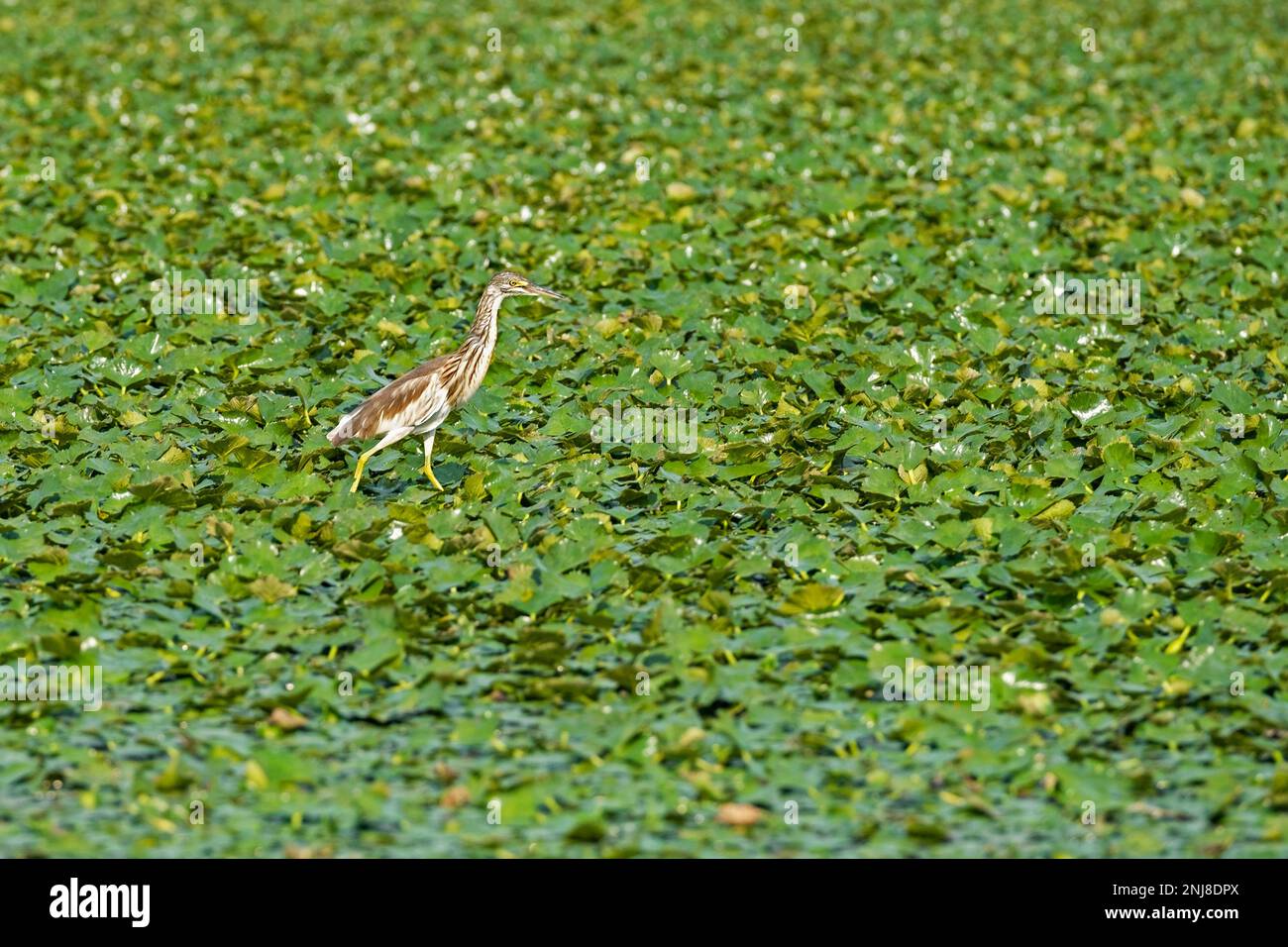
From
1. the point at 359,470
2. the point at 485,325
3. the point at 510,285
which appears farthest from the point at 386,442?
the point at 510,285

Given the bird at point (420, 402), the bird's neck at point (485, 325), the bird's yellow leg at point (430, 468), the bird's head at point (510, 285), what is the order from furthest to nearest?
the bird's head at point (510, 285), the bird's neck at point (485, 325), the bird at point (420, 402), the bird's yellow leg at point (430, 468)

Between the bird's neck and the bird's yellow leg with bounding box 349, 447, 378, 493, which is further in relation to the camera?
the bird's neck

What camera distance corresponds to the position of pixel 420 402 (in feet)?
32.8

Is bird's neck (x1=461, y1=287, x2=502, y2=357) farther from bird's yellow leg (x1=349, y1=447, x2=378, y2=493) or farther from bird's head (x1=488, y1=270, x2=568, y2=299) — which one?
bird's yellow leg (x1=349, y1=447, x2=378, y2=493)

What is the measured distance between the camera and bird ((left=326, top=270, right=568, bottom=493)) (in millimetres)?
10008

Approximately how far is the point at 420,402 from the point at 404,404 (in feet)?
0.27

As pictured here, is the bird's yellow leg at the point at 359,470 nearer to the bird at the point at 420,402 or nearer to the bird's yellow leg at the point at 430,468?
the bird at the point at 420,402

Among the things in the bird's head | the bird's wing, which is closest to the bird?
the bird's wing

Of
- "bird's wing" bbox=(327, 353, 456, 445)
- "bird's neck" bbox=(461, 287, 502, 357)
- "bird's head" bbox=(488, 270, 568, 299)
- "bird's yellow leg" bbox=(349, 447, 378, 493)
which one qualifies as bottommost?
"bird's yellow leg" bbox=(349, 447, 378, 493)

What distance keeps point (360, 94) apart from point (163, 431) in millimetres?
9094

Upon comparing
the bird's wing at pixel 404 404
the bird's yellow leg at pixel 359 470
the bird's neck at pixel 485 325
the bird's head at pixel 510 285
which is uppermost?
the bird's head at pixel 510 285

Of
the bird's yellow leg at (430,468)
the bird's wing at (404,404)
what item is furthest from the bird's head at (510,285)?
the bird's yellow leg at (430,468)

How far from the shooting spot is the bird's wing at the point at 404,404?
10.0 metres

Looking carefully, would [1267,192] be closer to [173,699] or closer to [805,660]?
[805,660]
